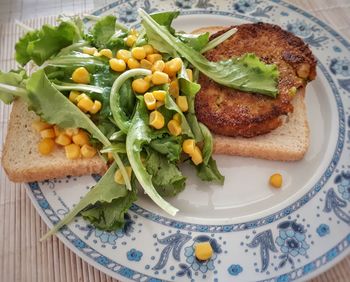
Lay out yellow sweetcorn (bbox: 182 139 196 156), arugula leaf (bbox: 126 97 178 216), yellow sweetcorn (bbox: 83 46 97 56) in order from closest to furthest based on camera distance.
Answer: arugula leaf (bbox: 126 97 178 216) → yellow sweetcorn (bbox: 182 139 196 156) → yellow sweetcorn (bbox: 83 46 97 56)

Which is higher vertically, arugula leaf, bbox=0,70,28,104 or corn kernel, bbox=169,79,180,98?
corn kernel, bbox=169,79,180,98

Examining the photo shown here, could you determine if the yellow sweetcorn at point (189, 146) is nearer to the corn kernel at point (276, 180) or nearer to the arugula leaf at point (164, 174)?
the arugula leaf at point (164, 174)

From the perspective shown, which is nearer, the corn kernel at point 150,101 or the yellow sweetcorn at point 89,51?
the corn kernel at point 150,101

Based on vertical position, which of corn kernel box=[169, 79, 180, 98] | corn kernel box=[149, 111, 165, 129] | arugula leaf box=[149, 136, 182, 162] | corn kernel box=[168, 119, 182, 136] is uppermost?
corn kernel box=[169, 79, 180, 98]

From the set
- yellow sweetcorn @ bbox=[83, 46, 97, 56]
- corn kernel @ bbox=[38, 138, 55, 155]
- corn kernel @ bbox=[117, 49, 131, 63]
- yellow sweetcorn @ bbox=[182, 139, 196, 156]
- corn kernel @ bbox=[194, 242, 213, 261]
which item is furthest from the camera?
yellow sweetcorn @ bbox=[83, 46, 97, 56]

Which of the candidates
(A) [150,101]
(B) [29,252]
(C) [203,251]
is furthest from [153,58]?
(B) [29,252]

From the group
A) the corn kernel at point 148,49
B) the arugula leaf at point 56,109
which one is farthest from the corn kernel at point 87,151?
the corn kernel at point 148,49

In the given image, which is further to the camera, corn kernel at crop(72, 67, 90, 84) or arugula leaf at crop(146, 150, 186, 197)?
corn kernel at crop(72, 67, 90, 84)

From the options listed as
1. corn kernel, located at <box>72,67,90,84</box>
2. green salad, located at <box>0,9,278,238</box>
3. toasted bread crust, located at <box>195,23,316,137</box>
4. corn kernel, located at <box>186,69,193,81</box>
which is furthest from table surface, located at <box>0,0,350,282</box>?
corn kernel, located at <box>186,69,193,81</box>

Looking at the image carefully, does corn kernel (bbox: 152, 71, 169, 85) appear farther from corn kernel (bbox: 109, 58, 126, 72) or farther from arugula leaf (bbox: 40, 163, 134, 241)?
arugula leaf (bbox: 40, 163, 134, 241)
